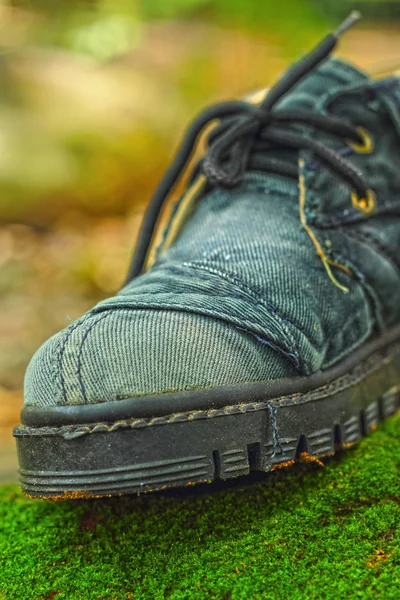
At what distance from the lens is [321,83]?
1.21m

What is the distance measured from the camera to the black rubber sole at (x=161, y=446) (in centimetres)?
71

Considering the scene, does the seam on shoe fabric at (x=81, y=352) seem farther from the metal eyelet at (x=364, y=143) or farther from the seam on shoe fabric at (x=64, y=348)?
the metal eyelet at (x=364, y=143)

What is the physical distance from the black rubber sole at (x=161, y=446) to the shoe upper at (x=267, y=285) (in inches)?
1.3

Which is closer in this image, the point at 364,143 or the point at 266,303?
the point at 266,303

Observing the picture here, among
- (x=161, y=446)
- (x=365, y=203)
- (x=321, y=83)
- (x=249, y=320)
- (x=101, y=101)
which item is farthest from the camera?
(x=101, y=101)

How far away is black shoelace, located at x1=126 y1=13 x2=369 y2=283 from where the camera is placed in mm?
1081

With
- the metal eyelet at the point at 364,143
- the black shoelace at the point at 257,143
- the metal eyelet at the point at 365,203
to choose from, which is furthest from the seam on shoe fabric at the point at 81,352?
the metal eyelet at the point at 364,143

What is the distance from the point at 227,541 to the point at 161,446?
0.52ft

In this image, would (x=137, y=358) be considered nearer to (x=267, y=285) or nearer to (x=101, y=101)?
(x=267, y=285)

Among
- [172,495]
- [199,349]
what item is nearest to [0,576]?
[172,495]

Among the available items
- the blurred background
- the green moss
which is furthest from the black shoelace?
the blurred background

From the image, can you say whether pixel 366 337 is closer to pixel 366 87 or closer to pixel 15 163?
pixel 366 87

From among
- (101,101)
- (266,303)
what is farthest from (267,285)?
(101,101)

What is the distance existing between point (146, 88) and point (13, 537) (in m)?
3.41
